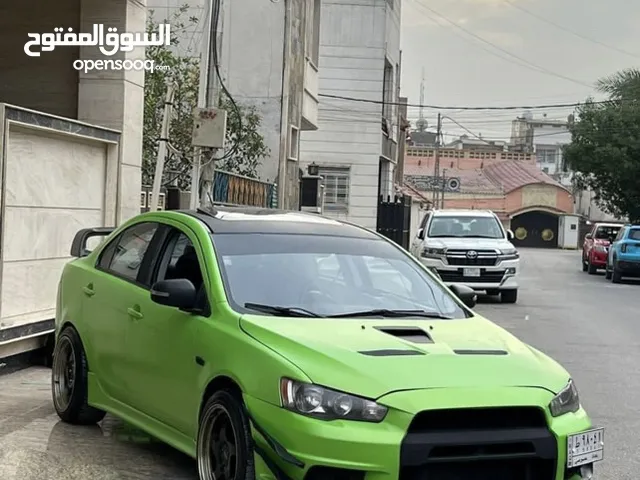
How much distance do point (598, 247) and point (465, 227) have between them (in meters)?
13.0

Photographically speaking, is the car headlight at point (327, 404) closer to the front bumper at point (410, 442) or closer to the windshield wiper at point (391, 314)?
the front bumper at point (410, 442)

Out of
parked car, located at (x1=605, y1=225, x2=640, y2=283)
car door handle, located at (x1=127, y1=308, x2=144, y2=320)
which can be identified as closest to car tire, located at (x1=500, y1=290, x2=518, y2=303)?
parked car, located at (x1=605, y1=225, x2=640, y2=283)

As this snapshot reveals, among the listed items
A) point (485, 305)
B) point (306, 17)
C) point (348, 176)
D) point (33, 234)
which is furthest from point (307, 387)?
point (348, 176)

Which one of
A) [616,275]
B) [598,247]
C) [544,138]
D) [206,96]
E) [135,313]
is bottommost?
[616,275]

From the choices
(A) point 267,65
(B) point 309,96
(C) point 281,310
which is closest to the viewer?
(C) point 281,310

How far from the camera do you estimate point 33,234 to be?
8570 mm

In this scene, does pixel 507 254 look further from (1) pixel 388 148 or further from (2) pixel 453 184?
(2) pixel 453 184

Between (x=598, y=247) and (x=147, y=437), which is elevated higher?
(x=598, y=247)

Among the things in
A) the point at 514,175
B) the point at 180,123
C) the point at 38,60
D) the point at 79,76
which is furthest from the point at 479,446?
the point at 514,175

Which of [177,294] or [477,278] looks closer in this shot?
[177,294]

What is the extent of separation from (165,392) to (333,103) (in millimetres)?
27793

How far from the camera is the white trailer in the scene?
805 cm

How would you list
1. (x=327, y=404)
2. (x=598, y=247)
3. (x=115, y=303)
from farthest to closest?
(x=598, y=247) → (x=115, y=303) → (x=327, y=404)

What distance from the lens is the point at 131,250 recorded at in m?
6.28
